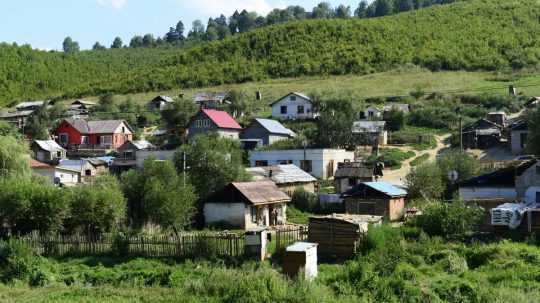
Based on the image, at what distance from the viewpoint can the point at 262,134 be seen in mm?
59906

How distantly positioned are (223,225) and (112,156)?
95.0 ft

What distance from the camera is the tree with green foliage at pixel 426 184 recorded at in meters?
36.4

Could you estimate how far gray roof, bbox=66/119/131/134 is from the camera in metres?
65.8

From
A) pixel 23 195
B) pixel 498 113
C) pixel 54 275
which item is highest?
pixel 498 113

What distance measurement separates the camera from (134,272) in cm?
2355

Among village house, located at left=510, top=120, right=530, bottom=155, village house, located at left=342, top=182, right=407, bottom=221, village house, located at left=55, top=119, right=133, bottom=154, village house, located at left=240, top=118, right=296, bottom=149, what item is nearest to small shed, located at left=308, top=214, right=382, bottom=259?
village house, located at left=342, top=182, right=407, bottom=221

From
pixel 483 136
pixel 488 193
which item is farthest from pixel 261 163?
pixel 488 193

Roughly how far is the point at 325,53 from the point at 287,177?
71.0 m

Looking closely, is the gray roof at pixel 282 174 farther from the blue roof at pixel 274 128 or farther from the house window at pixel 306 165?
the blue roof at pixel 274 128

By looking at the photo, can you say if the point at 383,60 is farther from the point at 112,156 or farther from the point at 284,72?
the point at 112,156

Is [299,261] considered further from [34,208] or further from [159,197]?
[34,208]

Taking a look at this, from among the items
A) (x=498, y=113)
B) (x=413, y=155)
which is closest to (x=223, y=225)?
(x=413, y=155)

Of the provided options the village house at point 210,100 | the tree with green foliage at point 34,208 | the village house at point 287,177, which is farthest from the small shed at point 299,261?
the village house at point 210,100

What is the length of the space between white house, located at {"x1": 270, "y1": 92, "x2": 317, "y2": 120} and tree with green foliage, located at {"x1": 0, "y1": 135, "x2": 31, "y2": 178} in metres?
38.1
